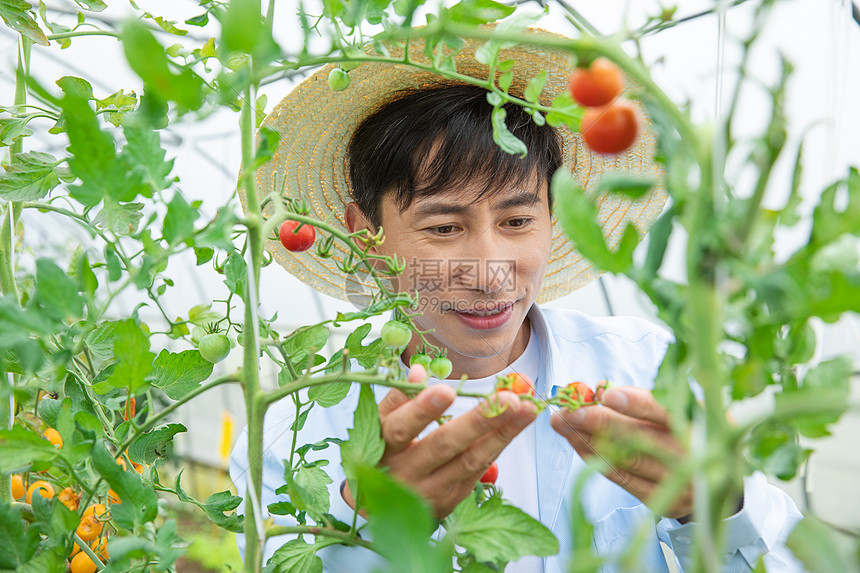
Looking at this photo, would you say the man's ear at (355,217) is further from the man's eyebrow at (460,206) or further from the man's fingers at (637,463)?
the man's fingers at (637,463)

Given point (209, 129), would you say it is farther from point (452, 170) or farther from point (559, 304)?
point (452, 170)

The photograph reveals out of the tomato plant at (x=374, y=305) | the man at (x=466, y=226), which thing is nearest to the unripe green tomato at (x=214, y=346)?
the tomato plant at (x=374, y=305)

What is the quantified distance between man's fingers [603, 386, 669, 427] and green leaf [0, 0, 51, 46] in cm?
59

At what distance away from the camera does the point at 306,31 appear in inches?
15.5

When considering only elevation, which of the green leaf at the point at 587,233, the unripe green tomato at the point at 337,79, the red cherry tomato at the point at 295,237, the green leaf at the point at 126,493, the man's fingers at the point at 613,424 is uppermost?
the unripe green tomato at the point at 337,79

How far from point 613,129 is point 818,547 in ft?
0.60

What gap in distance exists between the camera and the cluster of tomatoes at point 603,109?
0.27 m

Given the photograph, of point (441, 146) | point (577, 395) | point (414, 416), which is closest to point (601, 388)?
point (577, 395)

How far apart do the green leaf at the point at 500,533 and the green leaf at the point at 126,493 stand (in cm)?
19

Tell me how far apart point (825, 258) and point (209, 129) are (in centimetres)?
304

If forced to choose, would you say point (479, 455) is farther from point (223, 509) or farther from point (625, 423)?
point (223, 509)

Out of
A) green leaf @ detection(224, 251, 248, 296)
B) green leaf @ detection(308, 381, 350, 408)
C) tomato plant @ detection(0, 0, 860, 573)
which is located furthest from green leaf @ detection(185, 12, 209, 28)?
green leaf @ detection(308, 381, 350, 408)

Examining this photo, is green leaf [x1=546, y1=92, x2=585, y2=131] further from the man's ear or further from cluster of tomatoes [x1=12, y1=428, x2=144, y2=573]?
the man's ear

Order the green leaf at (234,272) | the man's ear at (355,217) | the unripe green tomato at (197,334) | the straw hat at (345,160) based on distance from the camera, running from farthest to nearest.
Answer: the man's ear at (355,217) < the straw hat at (345,160) < the unripe green tomato at (197,334) < the green leaf at (234,272)
